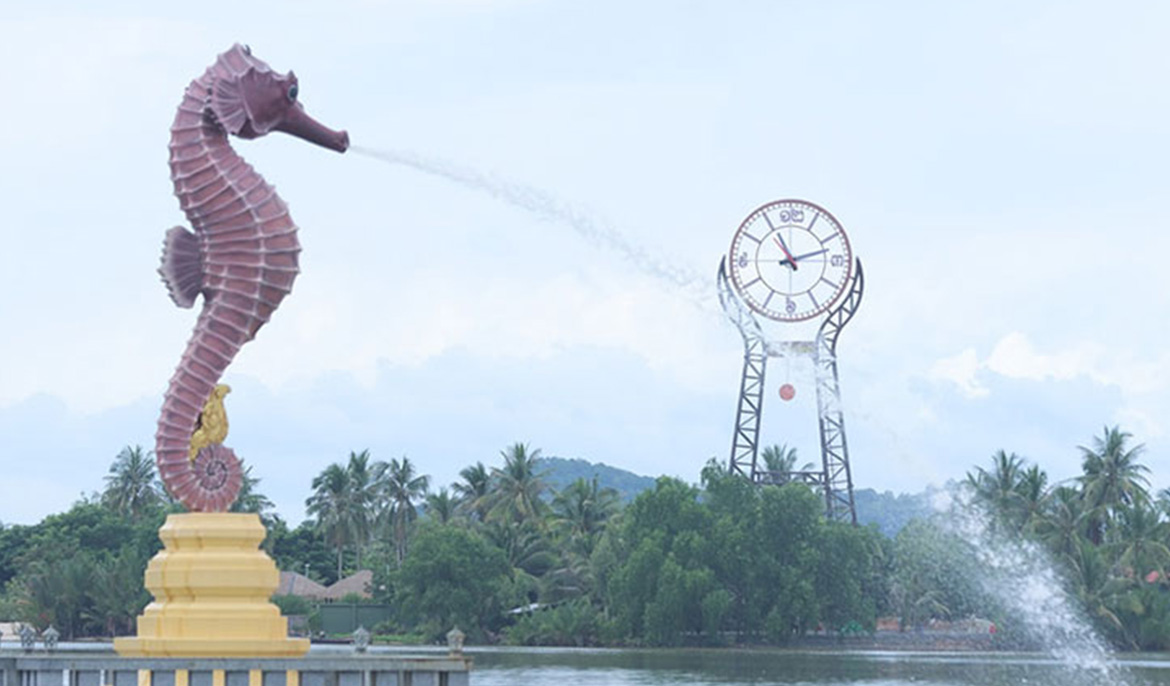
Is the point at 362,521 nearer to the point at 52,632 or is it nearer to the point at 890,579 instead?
the point at 890,579

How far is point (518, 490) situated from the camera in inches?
4968

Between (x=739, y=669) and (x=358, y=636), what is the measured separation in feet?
166

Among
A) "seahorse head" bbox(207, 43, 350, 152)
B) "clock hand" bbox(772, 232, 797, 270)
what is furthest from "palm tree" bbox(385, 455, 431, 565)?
"seahorse head" bbox(207, 43, 350, 152)

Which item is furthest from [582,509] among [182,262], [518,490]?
[182,262]

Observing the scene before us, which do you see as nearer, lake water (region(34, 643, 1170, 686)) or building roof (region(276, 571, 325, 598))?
lake water (region(34, 643, 1170, 686))

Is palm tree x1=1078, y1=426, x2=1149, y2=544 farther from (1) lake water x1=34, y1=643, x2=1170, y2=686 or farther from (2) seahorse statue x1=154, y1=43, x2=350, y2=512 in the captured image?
(2) seahorse statue x1=154, y1=43, x2=350, y2=512

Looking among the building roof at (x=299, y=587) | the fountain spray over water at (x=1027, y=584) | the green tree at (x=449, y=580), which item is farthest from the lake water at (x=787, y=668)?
the building roof at (x=299, y=587)

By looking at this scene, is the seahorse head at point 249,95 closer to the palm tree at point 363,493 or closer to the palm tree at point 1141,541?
the palm tree at point 1141,541

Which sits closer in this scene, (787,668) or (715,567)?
(787,668)

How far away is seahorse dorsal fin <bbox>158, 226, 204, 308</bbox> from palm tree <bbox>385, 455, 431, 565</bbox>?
95.3 meters

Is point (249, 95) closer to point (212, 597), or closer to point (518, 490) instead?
point (212, 597)

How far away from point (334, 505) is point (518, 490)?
40.5 ft

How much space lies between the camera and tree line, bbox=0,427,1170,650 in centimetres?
9719

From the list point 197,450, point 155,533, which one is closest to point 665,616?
point 155,533
